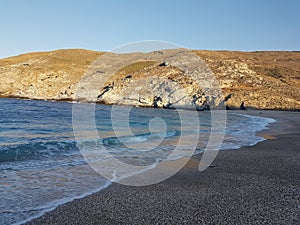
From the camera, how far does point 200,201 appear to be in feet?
18.8

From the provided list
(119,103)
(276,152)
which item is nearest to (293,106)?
(119,103)

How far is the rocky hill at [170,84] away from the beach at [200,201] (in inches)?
2081

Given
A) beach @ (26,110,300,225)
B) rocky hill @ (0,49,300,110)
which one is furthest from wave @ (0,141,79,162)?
rocky hill @ (0,49,300,110)

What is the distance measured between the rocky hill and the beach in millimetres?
52864

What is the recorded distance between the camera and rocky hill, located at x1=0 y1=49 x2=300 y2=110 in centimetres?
6431

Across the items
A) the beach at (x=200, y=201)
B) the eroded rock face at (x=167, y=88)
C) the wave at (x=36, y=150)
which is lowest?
the wave at (x=36, y=150)

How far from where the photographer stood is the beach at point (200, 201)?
4.78 m

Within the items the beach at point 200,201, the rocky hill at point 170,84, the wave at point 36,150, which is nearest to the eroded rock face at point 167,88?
the rocky hill at point 170,84

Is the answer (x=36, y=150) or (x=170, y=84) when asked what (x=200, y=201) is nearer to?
(x=36, y=150)

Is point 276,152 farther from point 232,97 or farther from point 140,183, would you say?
point 232,97

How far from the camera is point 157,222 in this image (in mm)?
4617

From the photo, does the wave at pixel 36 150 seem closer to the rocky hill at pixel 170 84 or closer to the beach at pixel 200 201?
the beach at pixel 200 201

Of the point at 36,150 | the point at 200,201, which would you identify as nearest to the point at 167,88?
the point at 36,150

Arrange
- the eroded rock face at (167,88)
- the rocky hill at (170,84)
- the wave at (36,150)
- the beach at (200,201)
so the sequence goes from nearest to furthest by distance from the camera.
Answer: the beach at (200,201)
the wave at (36,150)
the eroded rock face at (167,88)
the rocky hill at (170,84)
